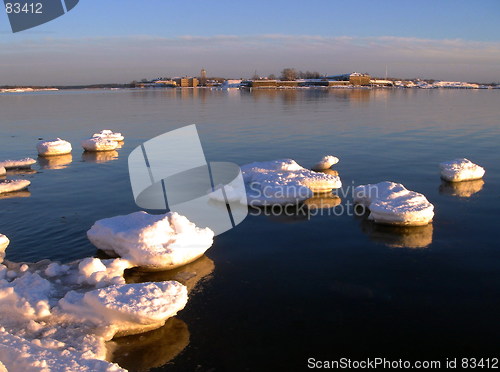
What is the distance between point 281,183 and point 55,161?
1327 centimetres

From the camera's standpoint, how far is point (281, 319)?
7.69m

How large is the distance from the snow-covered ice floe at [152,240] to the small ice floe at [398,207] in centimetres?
482

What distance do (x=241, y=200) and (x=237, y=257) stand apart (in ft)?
13.4

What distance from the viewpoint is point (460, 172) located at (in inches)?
645

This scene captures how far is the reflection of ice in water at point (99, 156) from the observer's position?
22513 millimetres

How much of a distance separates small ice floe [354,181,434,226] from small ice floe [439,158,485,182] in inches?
174

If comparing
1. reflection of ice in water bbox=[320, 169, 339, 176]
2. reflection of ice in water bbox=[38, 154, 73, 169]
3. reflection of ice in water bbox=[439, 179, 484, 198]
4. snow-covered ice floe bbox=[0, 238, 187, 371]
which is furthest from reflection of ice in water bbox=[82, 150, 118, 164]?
reflection of ice in water bbox=[439, 179, 484, 198]

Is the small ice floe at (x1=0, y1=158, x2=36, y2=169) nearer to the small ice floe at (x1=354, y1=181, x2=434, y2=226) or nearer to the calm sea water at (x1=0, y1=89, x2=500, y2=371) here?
the calm sea water at (x1=0, y1=89, x2=500, y2=371)

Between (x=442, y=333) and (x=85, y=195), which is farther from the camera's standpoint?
(x=85, y=195)

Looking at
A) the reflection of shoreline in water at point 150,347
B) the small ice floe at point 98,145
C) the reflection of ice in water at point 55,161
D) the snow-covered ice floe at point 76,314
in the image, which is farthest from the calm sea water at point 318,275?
the small ice floe at point 98,145

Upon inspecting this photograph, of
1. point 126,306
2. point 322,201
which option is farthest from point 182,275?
point 322,201

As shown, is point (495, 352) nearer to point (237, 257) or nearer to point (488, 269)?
point (488, 269)

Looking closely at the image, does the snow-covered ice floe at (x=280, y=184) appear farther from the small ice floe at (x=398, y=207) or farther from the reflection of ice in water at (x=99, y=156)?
the reflection of ice in water at (x=99, y=156)

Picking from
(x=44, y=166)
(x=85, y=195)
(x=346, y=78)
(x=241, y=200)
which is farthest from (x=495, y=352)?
(x=346, y=78)
